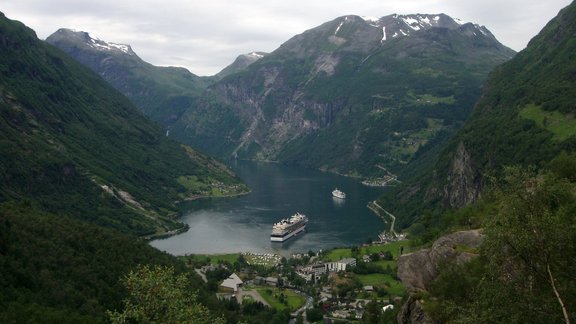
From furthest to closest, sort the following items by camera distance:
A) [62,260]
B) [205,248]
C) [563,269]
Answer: [205,248] < [62,260] < [563,269]

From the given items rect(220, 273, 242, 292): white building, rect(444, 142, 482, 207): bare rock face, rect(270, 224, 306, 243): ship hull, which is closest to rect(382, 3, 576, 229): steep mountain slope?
rect(444, 142, 482, 207): bare rock face

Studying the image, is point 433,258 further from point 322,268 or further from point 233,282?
point 322,268

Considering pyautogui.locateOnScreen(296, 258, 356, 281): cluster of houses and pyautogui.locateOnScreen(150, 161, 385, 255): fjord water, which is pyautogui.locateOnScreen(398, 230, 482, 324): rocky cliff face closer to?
pyautogui.locateOnScreen(296, 258, 356, 281): cluster of houses

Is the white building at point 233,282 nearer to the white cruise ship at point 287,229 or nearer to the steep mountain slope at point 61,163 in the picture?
the white cruise ship at point 287,229

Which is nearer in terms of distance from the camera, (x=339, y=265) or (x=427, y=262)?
(x=427, y=262)

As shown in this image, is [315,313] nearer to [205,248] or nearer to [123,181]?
[205,248]

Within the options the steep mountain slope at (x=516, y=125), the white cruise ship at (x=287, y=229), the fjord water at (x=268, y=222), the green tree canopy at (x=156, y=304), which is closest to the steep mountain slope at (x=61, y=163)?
the fjord water at (x=268, y=222)

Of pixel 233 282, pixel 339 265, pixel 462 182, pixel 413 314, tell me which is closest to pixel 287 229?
pixel 339 265

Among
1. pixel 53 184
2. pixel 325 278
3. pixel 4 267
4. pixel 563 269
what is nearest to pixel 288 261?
pixel 325 278
